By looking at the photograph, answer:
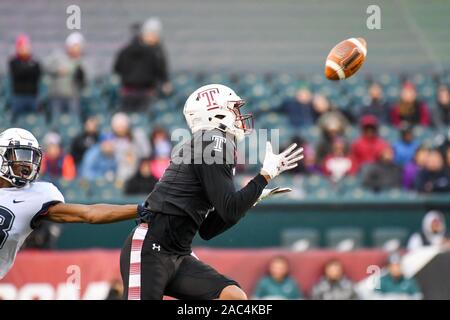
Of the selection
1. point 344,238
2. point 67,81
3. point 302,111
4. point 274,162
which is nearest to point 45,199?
point 274,162

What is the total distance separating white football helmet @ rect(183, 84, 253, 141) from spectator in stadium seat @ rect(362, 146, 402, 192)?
225 inches

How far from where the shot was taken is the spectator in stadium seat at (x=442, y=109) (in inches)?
545

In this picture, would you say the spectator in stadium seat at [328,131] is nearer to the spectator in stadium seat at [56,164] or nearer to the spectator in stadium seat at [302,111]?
the spectator in stadium seat at [302,111]

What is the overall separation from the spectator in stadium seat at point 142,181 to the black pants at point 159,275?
5.23 metres

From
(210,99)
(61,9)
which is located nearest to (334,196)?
(210,99)

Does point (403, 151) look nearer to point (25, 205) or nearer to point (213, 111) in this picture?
point (213, 111)

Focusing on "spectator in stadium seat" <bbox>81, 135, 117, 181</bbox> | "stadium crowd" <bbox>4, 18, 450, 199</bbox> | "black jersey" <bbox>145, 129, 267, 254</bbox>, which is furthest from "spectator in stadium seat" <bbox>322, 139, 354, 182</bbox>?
"black jersey" <bbox>145, 129, 267, 254</bbox>

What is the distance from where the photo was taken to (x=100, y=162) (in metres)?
12.2

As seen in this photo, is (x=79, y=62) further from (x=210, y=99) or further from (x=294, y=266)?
(x=210, y=99)

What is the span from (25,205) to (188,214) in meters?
1.01

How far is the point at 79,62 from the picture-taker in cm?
1402

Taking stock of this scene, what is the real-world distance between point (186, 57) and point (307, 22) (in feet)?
7.39

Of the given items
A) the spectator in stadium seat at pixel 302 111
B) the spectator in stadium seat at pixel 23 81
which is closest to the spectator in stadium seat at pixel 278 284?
the spectator in stadium seat at pixel 302 111

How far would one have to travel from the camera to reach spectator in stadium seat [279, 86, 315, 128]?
1370 centimetres
